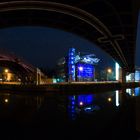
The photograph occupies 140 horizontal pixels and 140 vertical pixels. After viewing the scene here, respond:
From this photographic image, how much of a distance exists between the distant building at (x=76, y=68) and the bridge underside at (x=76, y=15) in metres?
91.9

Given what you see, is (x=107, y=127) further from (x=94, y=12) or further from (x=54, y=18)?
(x=54, y=18)

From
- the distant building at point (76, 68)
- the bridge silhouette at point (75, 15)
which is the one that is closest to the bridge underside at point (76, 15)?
the bridge silhouette at point (75, 15)

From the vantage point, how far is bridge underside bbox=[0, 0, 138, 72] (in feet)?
49.0

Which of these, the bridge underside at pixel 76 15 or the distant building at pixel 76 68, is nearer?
the bridge underside at pixel 76 15

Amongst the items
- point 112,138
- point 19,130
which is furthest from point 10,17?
point 112,138

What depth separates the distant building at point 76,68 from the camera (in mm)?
122812

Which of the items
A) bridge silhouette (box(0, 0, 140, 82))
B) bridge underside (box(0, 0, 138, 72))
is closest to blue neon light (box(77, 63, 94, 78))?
bridge underside (box(0, 0, 138, 72))

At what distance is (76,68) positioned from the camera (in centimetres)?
12662

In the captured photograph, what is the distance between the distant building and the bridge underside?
9192cm

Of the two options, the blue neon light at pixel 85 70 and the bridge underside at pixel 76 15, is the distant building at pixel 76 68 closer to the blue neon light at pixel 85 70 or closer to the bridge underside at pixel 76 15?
the blue neon light at pixel 85 70

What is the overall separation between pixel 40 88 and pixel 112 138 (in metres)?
27.4

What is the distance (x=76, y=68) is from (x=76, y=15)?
10842 centimetres

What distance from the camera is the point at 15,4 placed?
678 inches

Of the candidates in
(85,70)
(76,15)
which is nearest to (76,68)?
(85,70)
